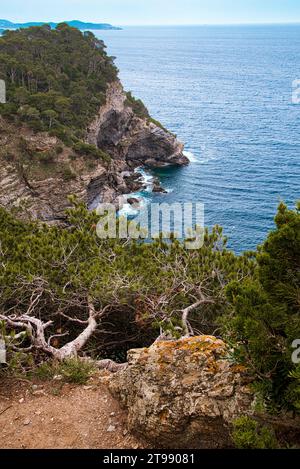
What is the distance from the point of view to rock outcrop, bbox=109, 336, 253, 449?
7.97 metres

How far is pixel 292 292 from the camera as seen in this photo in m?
6.86

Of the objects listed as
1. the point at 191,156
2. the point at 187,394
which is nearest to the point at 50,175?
the point at 191,156

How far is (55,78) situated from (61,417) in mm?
Answer: 61953

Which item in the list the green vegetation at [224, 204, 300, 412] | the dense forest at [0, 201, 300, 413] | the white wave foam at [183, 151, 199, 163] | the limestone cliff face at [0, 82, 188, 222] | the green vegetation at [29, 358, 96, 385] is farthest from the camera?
the white wave foam at [183, 151, 199, 163]

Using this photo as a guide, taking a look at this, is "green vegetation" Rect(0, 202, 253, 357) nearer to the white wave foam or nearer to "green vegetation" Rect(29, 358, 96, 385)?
"green vegetation" Rect(29, 358, 96, 385)

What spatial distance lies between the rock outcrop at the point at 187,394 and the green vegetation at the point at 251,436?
0.96 meters

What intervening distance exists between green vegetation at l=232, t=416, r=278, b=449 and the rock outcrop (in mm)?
959

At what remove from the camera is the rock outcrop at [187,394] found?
314 inches

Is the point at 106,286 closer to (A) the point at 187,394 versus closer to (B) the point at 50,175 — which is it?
(A) the point at 187,394

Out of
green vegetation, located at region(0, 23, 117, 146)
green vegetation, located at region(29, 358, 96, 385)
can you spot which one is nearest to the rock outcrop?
green vegetation, located at region(29, 358, 96, 385)

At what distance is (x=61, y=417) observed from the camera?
Answer: 32.7 feet

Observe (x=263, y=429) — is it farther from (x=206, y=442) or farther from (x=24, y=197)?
(x=24, y=197)
